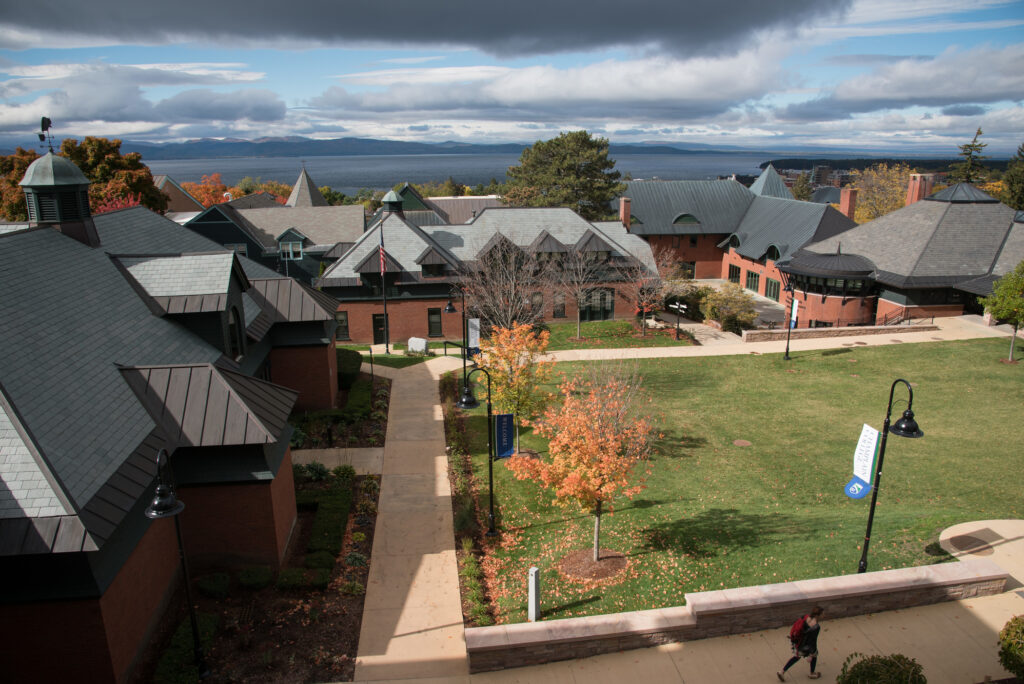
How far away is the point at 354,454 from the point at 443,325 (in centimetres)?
2057

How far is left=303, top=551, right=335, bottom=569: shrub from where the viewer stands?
16.7 metres

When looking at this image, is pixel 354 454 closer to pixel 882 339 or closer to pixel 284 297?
pixel 284 297

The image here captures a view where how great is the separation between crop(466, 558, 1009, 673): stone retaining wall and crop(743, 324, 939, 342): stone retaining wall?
91.1 feet

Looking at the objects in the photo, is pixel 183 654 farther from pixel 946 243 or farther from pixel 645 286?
pixel 946 243

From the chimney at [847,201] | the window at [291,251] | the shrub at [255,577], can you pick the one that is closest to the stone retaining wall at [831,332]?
the chimney at [847,201]

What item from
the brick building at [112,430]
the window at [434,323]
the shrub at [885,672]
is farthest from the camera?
the window at [434,323]

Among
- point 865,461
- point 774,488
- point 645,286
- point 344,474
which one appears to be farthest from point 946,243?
point 344,474

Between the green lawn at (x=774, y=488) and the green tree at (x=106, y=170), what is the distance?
121 feet

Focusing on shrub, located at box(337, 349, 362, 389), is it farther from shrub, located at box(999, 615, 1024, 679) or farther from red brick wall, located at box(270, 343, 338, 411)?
shrub, located at box(999, 615, 1024, 679)

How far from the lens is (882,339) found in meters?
39.3

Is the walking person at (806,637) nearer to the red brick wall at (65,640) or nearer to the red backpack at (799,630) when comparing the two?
the red backpack at (799,630)

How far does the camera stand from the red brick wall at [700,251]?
6906cm

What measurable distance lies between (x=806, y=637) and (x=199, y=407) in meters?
13.8

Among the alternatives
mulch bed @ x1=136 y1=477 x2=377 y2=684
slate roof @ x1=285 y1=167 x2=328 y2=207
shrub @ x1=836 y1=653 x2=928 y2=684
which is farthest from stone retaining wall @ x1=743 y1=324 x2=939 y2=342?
slate roof @ x1=285 y1=167 x2=328 y2=207
